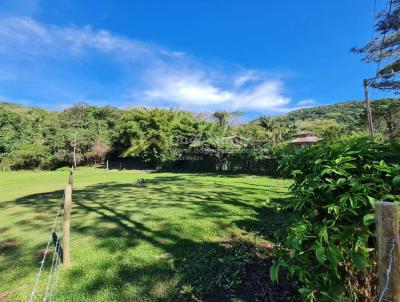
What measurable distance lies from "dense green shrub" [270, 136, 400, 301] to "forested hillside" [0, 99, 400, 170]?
14.8 metres

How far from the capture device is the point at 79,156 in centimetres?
3003

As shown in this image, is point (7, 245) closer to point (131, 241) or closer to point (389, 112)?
point (131, 241)

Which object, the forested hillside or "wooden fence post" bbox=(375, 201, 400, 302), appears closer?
"wooden fence post" bbox=(375, 201, 400, 302)

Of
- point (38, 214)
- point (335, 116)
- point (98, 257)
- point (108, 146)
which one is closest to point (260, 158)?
point (38, 214)

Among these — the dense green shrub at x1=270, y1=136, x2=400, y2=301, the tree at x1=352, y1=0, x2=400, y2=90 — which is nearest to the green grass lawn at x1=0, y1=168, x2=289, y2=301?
the dense green shrub at x1=270, y1=136, x2=400, y2=301

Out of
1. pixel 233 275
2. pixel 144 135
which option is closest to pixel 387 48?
pixel 233 275

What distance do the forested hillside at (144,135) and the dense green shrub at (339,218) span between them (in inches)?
585

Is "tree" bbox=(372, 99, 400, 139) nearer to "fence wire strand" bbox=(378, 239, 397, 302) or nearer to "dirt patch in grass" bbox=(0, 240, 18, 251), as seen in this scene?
"fence wire strand" bbox=(378, 239, 397, 302)

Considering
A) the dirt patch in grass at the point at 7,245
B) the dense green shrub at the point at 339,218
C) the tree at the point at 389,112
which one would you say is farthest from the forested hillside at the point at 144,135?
the dense green shrub at the point at 339,218

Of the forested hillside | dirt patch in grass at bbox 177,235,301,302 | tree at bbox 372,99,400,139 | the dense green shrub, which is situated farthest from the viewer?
tree at bbox 372,99,400,139

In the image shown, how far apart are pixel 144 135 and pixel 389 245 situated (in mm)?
25604

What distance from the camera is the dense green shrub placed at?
4.76ft

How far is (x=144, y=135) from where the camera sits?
1018 inches

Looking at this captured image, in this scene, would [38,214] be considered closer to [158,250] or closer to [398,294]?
[158,250]
